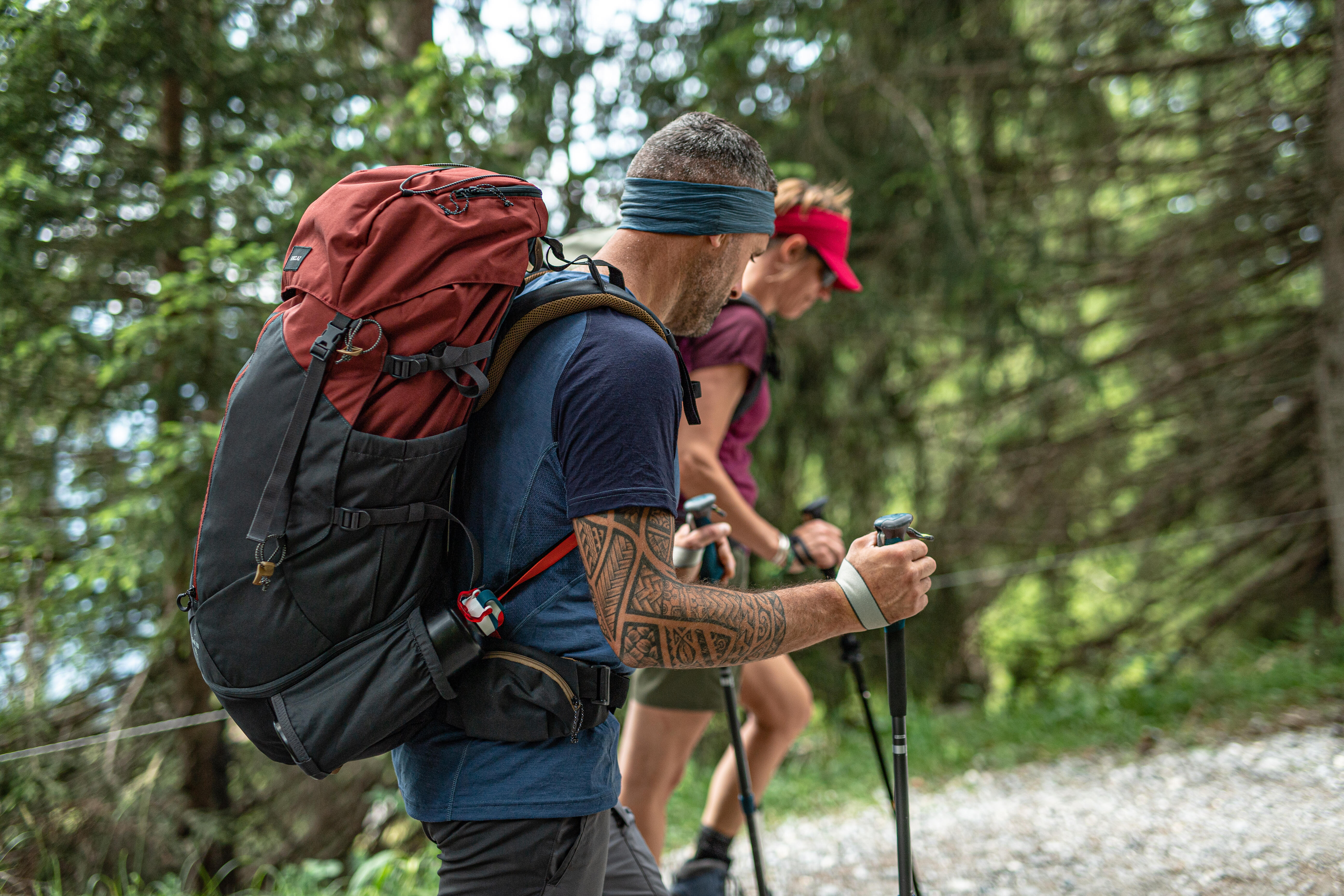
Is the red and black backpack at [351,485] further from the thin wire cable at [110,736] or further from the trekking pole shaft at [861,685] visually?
the trekking pole shaft at [861,685]

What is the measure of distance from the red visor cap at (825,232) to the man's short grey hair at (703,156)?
1218mm

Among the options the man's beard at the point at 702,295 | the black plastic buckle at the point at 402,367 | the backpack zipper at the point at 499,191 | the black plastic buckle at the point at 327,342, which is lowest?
the black plastic buckle at the point at 402,367

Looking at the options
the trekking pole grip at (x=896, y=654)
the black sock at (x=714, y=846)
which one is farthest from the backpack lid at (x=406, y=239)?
the black sock at (x=714, y=846)

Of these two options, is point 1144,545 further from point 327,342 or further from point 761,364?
point 327,342

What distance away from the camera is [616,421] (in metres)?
1.43

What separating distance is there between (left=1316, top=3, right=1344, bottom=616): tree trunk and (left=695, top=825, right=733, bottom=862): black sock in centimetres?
465

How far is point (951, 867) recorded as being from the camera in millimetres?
3742

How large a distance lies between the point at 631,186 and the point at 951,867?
3.22m

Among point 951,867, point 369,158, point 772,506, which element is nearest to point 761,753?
point 951,867

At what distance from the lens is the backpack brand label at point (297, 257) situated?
1492 millimetres

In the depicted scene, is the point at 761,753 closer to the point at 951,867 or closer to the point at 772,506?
the point at 951,867

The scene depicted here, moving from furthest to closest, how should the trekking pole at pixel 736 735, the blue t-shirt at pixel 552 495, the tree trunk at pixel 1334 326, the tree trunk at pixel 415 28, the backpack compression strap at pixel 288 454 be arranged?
1. the tree trunk at pixel 415 28
2. the tree trunk at pixel 1334 326
3. the trekking pole at pixel 736 735
4. the blue t-shirt at pixel 552 495
5. the backpack compression strap at pixel 288 454

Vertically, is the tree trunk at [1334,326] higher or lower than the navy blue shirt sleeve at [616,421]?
higher

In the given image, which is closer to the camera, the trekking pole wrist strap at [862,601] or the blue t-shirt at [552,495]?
the blue t-shirt at [552,495]
